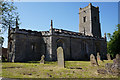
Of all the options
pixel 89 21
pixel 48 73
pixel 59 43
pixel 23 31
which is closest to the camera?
pixel 48 73

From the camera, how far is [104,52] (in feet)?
85.0

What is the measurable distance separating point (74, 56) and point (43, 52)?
620 centimetres

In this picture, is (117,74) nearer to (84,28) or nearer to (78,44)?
(78,44)

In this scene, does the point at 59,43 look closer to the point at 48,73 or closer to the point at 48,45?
the point at 48,45

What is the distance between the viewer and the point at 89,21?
29438 millimetres

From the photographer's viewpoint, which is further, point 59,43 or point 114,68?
point 59,43

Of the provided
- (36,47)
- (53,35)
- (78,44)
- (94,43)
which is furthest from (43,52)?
(94,43)

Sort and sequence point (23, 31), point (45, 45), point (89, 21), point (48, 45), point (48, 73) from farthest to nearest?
point (89, 21), point (45, 45), point (48, 45), point (23, 31), point (48, 73)

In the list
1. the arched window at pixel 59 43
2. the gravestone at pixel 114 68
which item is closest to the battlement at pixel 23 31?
the arched window at pixel 59 43

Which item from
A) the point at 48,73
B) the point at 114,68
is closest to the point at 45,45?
the point at 48,73

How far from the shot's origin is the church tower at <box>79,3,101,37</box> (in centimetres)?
2908

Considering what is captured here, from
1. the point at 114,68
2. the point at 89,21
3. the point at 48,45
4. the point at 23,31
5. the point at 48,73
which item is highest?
the point at 89,21

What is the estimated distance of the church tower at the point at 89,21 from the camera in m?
29.1

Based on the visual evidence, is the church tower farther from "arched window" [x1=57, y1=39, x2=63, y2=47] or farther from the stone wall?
"arched window" [x1=57, y1=39, x2=63, y2=47]
